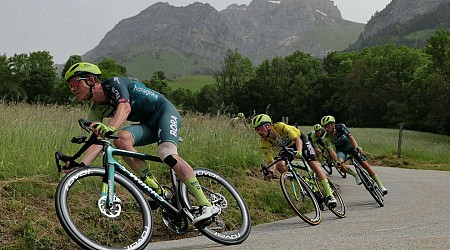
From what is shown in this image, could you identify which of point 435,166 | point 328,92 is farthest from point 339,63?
point 435,166

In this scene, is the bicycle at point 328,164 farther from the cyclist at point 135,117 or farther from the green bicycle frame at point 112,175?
the green bicycle frame at point 112,175

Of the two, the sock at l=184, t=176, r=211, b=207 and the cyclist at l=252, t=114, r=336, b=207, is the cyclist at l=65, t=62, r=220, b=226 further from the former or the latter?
the cyclist at l=252, t=114, r=336, b=207

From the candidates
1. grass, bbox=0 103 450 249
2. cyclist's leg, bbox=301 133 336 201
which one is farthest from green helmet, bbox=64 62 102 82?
cyclist's leg, bbox=301 133 336 201

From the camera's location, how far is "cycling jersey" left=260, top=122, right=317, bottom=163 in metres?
9.12

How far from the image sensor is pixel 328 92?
95.2 m

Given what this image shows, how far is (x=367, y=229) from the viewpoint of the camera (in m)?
7.34

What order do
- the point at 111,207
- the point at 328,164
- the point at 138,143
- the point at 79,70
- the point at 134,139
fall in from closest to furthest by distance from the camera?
the point at 111,207
the point at 79,70
the point at 134,139
the point at 138,143
the point at 328,164

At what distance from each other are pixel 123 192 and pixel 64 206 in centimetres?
78

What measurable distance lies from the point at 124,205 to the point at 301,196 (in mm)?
4275

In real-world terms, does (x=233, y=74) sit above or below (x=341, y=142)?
below

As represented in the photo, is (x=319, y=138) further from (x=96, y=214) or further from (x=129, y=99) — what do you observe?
(x=129, y=99)

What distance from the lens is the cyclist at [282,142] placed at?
867cm

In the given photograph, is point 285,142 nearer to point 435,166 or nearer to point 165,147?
point 165,147

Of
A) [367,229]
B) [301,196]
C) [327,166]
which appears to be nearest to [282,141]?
[301,196]
